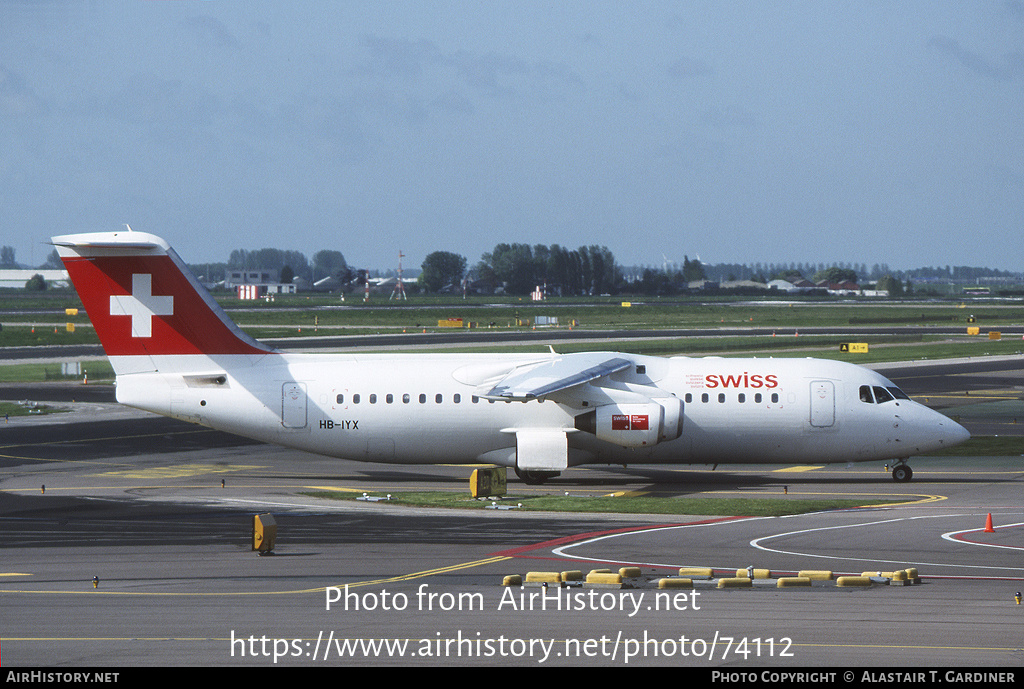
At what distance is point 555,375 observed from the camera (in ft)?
110

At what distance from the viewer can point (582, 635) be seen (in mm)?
17125

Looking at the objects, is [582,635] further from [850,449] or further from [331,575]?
[850,449]

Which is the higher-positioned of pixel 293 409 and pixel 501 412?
pixel 293 409

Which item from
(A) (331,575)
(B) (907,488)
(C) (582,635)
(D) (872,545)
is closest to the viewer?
(C) (582,635)

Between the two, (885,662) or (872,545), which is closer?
(885,662)

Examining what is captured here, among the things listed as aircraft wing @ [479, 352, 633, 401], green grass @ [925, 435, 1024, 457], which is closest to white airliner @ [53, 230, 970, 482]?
aircraft wing @ [479, 352, 633, 401]

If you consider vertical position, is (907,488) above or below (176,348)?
below

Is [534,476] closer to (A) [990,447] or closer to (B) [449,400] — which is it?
(B) [449,400]

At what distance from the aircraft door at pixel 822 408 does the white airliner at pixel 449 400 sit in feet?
0.15

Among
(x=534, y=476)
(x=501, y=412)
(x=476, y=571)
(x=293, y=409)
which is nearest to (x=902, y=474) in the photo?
(x=534, y=476)

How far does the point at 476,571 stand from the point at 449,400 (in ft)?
44.9

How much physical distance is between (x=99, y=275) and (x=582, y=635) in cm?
2353

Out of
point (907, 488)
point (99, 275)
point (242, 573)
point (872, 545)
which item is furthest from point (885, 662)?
point (99, 275)
